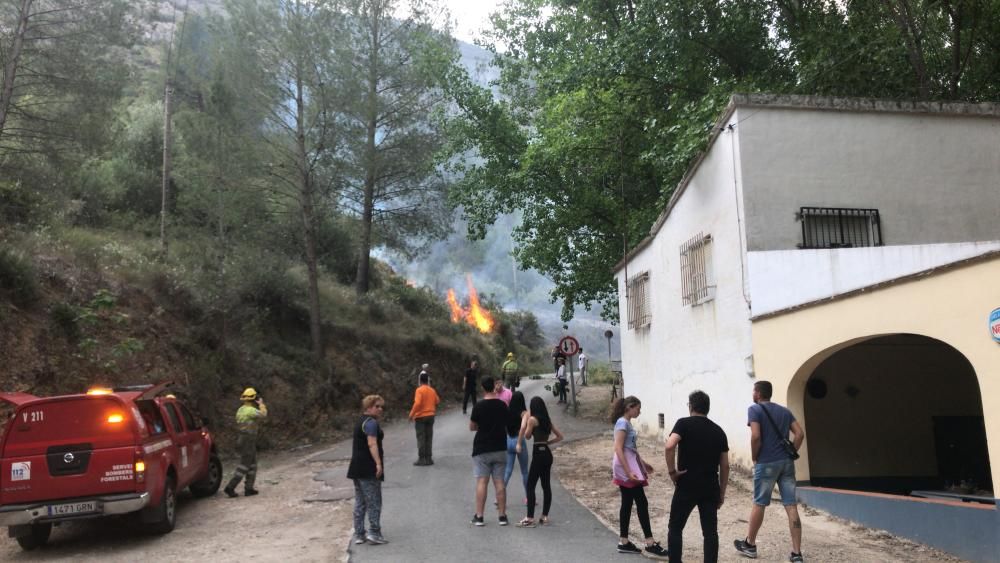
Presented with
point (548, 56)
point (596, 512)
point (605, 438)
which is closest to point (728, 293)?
point (596, 512)

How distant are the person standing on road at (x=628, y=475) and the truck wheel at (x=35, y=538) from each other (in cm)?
681

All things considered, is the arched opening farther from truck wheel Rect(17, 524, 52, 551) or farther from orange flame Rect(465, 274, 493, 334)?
orange flame Rect(465, 274, 493, 334)

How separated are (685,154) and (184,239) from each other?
17.1 metres

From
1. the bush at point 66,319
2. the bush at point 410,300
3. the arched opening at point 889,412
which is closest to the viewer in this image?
the arched opening at point 889,412

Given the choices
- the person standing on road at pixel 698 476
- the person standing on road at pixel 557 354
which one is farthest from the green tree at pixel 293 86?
the person standing on road at pixel 698 476

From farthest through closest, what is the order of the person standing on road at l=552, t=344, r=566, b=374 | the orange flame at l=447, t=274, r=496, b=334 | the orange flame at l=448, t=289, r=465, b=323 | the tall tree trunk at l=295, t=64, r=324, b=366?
the orange flame at l=447, t=274, r=496, b=334
the orange flame at l=448, t=289, r=465, b=323
the person standing on road at l=552, t=344, r=566, b=374
the tall tree trunk at l=295, t=64, r=324, b=366

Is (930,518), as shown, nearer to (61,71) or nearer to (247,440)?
(247,440)

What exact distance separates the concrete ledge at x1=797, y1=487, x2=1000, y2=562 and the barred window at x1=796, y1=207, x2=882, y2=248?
12.9 feet

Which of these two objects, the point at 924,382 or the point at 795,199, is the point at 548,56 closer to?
the point at 795,199

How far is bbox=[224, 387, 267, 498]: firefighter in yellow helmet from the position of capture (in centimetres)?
1076

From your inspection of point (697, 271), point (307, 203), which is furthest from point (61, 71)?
point (697, 271)

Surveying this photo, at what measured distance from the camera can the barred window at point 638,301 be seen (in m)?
16.7

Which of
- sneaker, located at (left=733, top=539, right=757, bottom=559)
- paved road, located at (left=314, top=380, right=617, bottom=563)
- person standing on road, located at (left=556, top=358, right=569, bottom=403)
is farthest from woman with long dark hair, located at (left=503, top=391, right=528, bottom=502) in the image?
person standing on road, located at (left=556, top=358, right=569, bottom=403)

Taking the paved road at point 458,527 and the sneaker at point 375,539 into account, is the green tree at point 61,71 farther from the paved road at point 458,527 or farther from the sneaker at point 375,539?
the sneaker at point 375,539
